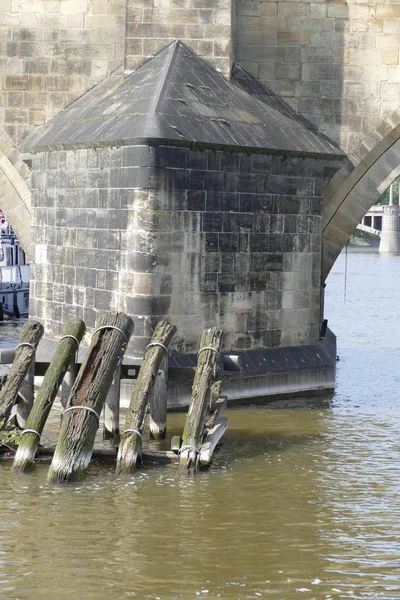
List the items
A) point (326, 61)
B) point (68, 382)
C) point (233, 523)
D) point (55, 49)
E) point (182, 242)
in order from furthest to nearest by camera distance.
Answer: point (55, 49) < point (326, 61) < point (182, 242) < point (68, 382) < point (233, 523)

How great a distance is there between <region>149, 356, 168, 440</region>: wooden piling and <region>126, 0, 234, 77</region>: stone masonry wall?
472 centimetres

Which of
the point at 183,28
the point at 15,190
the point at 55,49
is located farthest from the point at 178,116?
the point at 15,190

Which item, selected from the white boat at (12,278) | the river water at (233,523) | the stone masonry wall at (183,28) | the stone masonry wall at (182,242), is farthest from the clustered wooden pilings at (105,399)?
the white boat at (12,278)

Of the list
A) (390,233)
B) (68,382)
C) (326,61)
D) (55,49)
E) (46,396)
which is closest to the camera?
(46,396)

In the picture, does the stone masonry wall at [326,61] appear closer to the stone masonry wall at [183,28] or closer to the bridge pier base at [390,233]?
the stone masonry wall at [183,28]

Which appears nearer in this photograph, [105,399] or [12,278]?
[105,399]

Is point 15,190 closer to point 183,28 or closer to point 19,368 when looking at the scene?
point 183,28

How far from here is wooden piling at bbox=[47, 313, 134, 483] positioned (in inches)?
417

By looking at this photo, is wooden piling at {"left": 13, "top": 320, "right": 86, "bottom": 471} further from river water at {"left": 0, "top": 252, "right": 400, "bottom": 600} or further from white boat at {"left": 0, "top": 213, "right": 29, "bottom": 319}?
white boat at {"left": 0, "top": 213, "right": 29, "bottom": 319}

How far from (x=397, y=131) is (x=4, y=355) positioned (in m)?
6.62

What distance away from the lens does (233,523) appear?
956 centimetres

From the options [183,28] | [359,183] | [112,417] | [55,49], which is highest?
[183,28]

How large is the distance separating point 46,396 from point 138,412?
0.84 meters

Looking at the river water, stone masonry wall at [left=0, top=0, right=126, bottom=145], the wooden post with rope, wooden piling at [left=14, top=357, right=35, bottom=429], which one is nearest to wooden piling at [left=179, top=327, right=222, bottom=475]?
the river water
